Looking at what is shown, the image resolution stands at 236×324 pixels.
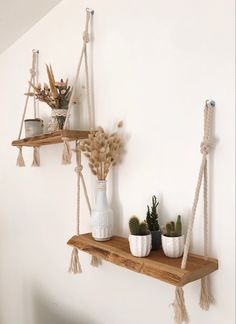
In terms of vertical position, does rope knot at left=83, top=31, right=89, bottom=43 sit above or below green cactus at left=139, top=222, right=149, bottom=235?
above

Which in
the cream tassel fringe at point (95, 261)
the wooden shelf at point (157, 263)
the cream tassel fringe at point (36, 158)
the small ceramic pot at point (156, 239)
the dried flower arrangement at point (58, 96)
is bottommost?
the cream tassel fringe at point (95, 261)

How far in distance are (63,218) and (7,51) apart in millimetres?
1197

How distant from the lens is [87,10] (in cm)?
123

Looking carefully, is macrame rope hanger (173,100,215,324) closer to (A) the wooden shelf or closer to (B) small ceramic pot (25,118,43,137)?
(A) the wooden shelf

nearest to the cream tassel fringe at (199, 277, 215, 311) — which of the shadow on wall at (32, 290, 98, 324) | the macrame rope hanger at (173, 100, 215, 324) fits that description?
the macrame rope hanger at (173, 100, 215, 324)

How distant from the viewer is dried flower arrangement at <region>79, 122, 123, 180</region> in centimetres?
103

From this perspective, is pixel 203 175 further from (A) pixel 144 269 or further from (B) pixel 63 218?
(B) pixel 63 218

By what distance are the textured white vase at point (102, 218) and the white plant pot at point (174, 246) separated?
0.25 meters

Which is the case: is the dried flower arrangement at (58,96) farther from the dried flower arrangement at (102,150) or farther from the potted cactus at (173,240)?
the potted cactus at (173,240)

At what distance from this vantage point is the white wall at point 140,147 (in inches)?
31.8

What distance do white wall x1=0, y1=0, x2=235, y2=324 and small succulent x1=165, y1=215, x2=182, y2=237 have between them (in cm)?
5

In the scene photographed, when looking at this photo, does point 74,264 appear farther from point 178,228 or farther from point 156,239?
point 178,228

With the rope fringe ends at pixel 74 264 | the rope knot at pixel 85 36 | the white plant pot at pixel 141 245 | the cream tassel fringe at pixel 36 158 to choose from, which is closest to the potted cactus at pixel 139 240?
the white plant pot at pixel 141 245

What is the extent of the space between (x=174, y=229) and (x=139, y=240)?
0.33ft
